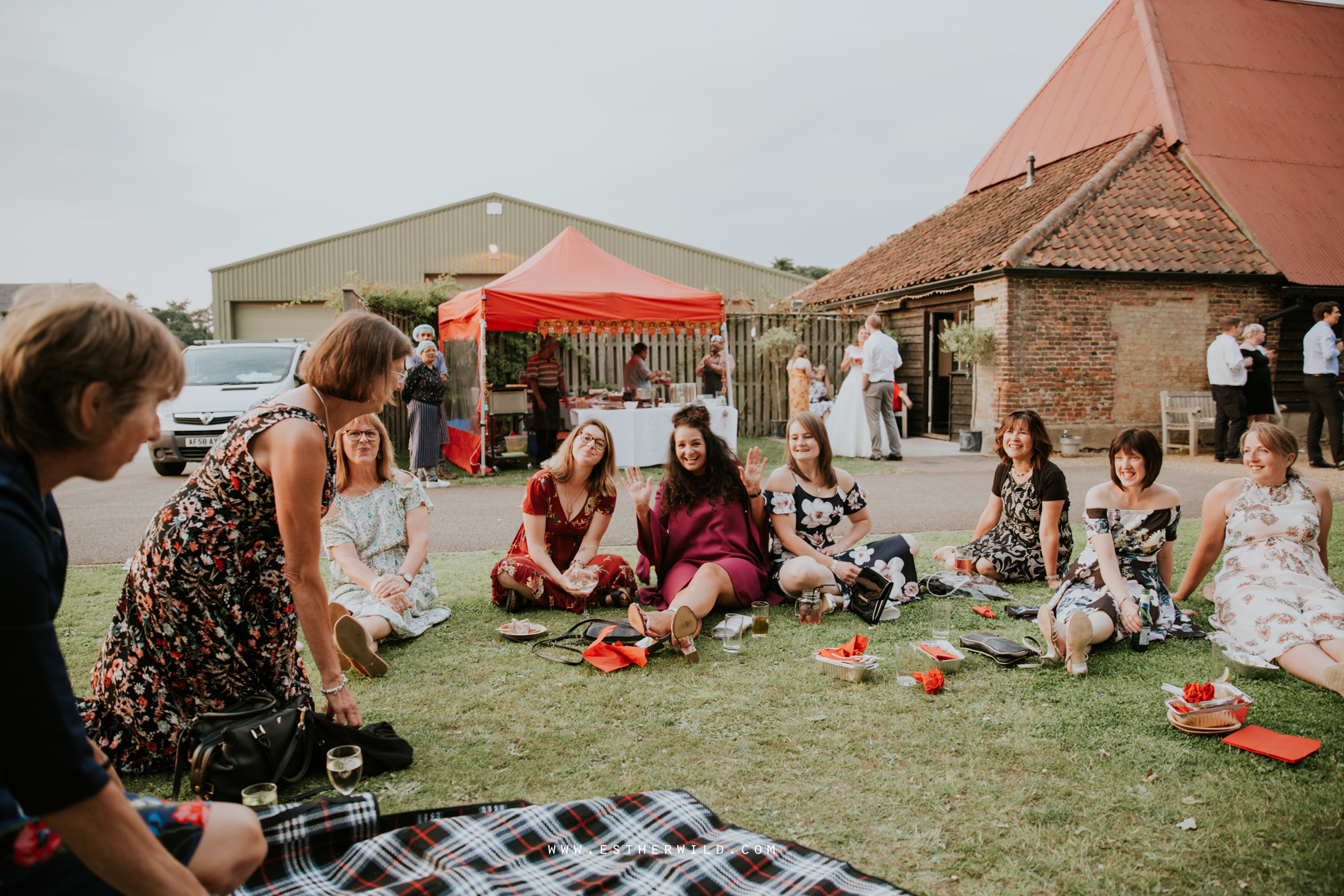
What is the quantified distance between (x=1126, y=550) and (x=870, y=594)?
135 centimetres

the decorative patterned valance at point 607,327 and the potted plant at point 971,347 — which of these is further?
the potted plant at point 971,347

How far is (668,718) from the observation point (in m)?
3.18

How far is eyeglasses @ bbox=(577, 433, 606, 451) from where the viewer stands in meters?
4.65

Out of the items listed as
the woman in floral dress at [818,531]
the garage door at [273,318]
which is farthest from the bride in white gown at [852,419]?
the garage door at [273,318]

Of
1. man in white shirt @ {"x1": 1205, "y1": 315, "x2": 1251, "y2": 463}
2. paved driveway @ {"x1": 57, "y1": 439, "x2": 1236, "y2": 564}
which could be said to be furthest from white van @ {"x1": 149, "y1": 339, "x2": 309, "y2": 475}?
man in white shirt @ {"x1": 1205, "y1": 315, "x2": 1251, "y2": 463}

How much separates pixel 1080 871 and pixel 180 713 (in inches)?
112

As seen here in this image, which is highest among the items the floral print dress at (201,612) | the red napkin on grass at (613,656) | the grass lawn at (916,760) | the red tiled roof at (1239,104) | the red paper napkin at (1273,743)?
the red tiled roof at (1239,104)

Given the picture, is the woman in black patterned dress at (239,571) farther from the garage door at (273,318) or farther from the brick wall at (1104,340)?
the garage door at (273,318)

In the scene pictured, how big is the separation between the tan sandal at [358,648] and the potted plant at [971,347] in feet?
37.5

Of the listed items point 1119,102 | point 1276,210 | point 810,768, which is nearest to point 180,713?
point 810,768

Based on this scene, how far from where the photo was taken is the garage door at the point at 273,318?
27.9 m

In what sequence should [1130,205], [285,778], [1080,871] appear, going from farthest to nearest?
1. [1130,205]
2. [285,778]
3. [1080,871]

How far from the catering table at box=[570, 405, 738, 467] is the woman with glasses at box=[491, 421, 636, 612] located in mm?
5717

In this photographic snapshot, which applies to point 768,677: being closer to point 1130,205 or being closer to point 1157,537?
point 1157,537
